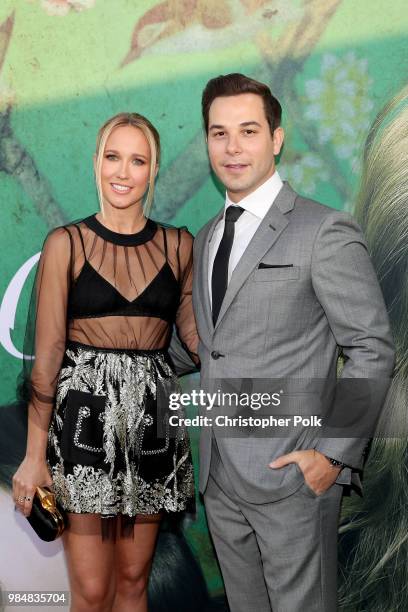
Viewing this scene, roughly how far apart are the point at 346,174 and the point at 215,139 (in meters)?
0.64

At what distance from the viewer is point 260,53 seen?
2.79 metres

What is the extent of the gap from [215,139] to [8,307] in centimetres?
112

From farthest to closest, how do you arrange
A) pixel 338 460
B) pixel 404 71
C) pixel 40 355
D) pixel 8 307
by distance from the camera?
1. pixel 8 307
2. pixel 404 71
3. pixel 40 355
4. pixel 338 460

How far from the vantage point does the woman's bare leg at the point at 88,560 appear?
2.36 m

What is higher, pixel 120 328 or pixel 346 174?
pixel 346 174

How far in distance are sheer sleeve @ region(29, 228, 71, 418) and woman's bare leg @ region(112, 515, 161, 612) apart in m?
0.50

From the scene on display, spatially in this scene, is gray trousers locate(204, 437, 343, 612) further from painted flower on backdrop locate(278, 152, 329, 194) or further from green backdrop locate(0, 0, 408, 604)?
painted flower on backdrop locate(278, 152, 329, 194)

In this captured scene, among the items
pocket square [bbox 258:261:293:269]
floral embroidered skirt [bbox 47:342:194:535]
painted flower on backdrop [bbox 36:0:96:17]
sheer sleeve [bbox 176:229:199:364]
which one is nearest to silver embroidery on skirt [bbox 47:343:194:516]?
floral embroidered skirt [bbox 47:342:194:535]

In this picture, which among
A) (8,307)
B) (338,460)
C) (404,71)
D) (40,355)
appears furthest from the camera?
(8,307)

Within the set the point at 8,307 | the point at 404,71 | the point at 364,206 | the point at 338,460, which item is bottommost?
the point at 338,460

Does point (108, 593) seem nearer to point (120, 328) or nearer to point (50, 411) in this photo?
point (50, 411)

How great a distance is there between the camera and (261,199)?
2.32 m

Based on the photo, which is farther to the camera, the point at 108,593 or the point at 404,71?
the point at 404,71

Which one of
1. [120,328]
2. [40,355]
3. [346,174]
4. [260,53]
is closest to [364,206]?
[346,174]
